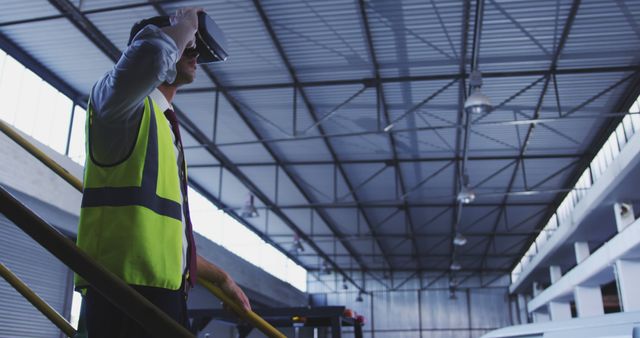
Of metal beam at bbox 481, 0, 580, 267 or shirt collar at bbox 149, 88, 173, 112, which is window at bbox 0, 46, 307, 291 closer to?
shirt collar at bbox 149, 88, 173, 112

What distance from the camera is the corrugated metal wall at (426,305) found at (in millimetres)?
39719

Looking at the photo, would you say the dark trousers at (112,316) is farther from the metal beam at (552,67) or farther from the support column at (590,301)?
the support column at (590,301)

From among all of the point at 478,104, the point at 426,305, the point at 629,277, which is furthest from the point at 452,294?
the point at 478,104

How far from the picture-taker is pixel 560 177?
2341 cm

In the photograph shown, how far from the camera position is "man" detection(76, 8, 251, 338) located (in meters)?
1.81

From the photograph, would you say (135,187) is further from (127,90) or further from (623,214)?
(623,214)

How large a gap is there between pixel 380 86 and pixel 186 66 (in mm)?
14404

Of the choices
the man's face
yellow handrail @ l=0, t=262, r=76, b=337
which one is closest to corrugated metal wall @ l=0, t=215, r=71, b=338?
yellow handrail @ l=0, t=262, r=76, b=337

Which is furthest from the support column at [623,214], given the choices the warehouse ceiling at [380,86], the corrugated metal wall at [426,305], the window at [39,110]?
the corrugated metal wall at [426,305]

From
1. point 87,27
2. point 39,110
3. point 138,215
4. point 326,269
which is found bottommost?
point 138,215

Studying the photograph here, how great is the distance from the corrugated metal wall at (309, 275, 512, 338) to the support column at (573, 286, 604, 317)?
17.7 meters

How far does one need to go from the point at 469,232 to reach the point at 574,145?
1203 cm

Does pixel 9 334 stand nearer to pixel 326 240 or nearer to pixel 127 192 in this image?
pixel 127 192

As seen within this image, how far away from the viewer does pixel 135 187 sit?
1923mm
